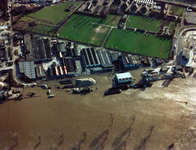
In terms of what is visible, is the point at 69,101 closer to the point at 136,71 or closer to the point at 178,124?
the point at 136,71

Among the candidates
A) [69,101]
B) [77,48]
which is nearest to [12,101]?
[69,101]

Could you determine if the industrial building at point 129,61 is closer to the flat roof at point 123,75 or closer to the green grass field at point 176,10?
the flat roof at point 123,75

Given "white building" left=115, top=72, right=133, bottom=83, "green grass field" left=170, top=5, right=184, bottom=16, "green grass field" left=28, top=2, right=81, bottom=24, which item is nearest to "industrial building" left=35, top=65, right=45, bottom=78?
"white building" left=115, top=72, right=133, bottom=83

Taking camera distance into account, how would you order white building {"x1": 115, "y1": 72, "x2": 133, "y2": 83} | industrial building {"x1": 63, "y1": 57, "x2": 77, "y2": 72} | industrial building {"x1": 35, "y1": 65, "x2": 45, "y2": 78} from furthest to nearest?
industrial building {"x1": 63, "y1": 57, "x2": 77, "y2": 72} → white building {"x1": 115, "y1": 72, "x2": 133, "y2": 83} → industrial building {"x1": 35, "y1": 65, "x2": 45, "y2": 78}

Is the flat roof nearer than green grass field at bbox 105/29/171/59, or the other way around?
the flat roof

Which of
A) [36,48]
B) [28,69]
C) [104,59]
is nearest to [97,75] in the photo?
[104,59]

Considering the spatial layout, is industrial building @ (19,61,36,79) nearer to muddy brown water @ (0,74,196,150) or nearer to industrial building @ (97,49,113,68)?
muddy brown water @ (0,74,196,150)

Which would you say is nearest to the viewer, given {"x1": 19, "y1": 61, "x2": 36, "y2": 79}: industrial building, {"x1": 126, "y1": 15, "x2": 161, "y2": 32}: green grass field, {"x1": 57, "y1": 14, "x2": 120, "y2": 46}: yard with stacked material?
{"x1": 19, "y1": 61, "x2": 36, "y2": 79}: industrial building

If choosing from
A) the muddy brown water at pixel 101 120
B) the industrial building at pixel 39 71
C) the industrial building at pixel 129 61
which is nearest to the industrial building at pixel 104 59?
the industrial building at pixel 129 61
